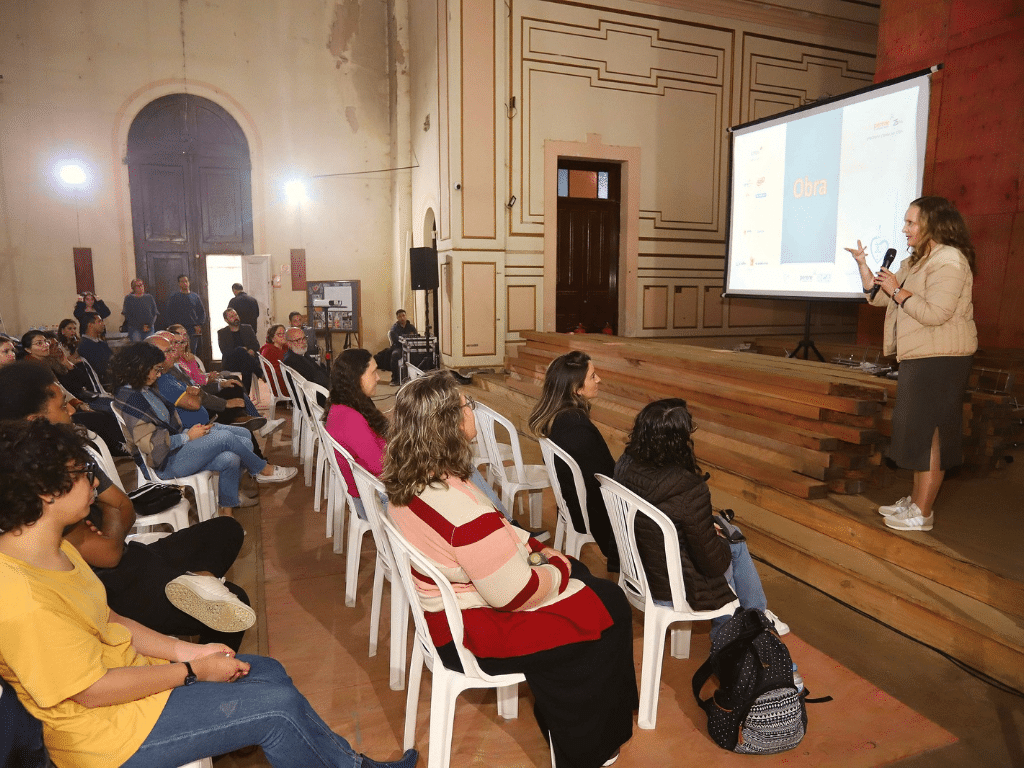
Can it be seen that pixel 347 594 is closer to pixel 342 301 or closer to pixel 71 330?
pixel 71 330

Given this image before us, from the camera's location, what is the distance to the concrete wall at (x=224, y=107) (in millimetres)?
8070

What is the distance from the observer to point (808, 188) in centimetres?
504

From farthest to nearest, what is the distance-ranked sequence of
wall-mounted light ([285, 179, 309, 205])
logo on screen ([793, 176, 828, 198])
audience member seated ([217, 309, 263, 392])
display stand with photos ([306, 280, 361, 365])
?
display stand with photos ([306, 280, 361, 365]), wall-mounted light ([285, 179, 309, 205]), audience member seated ([217, 309, 263, 392]), logo on screen ([793, 176, 828, 198])

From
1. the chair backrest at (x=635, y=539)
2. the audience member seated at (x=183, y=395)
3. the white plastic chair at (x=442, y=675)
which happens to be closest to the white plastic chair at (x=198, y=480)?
the audience member seated at (x=183, y=395)

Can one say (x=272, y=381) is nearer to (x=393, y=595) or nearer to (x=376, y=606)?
(x=376, y=606)

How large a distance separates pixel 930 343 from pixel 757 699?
1559 mm

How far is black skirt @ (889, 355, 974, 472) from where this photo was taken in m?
2.48

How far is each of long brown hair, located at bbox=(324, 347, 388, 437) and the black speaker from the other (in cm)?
454

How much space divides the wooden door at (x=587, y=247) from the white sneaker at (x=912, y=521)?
17.2ft

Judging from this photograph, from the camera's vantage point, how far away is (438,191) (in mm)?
7402

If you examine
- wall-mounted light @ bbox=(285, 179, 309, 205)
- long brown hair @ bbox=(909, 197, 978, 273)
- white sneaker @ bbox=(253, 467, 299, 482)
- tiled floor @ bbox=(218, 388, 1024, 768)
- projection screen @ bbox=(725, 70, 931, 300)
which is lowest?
tiled floor @ bbox=(218, 388, 1024, 768)

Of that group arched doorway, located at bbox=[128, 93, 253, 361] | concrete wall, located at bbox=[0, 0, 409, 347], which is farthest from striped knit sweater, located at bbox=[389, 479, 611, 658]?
concrete wall, located at bbox=[0, 0, 409, 347]

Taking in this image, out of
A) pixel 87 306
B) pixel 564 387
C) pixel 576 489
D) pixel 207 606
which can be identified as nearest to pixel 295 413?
pixel 564 387

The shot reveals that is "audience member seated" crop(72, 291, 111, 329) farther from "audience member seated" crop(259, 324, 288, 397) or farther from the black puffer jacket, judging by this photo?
the black puffer jacket
